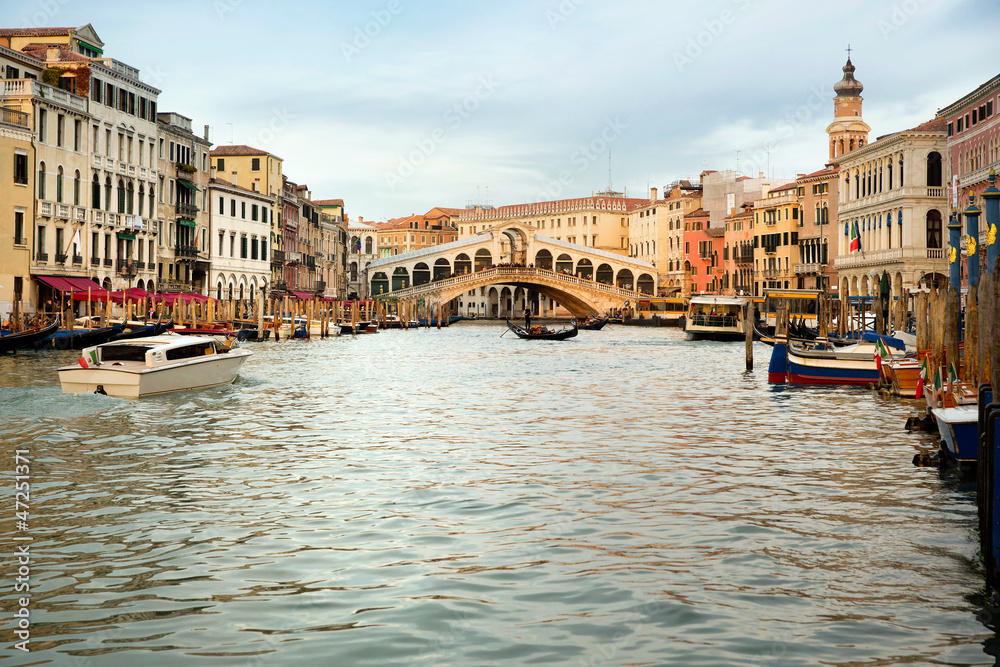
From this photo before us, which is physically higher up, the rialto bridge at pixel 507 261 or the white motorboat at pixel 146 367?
the rialto bridge at pixel 507 261

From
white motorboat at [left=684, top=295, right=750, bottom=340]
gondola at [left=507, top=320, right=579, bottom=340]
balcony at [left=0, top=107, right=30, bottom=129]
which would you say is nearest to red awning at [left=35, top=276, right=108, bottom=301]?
balcony at [left=0, top=107, right=30, bottom=129]

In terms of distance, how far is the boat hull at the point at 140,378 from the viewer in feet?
45.5

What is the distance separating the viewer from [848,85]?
58719 millimetres

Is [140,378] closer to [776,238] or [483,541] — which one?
[483,541]

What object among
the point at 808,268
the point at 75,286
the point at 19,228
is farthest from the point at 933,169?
the point at 19,228

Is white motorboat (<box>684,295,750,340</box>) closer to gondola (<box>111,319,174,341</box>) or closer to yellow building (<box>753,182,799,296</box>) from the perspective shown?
yellow building (<box>753,182,799,296</box>)

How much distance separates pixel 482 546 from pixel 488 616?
53.5 inches

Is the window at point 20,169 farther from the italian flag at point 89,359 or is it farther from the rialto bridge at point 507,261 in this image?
the rialto bridge at point 507,261

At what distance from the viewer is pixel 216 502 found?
7.70 meters

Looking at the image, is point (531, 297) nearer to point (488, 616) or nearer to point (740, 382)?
point (740, 382)

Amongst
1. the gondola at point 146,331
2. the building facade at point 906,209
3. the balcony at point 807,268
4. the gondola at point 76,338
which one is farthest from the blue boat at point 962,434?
the balcony at point 807,268

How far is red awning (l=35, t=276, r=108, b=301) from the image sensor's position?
1206 inches

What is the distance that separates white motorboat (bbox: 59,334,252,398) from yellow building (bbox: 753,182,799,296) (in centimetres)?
4724

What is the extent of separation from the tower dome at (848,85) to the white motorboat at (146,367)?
49843 mm
